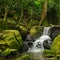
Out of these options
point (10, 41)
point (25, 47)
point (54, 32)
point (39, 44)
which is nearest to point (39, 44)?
point (39, 44)

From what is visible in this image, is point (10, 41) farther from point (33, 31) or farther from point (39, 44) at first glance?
point (33, 31)

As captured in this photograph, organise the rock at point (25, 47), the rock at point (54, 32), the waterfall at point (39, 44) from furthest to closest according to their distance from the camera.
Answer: the rock at point (54, 32) < the waterfall at point (39, 44) < the rock at point (25, 47)

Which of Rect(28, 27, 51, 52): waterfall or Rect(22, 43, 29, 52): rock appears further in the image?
Rect(28, 27, 51, 52): waterfall

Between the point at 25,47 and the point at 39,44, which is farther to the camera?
the point at 39,44

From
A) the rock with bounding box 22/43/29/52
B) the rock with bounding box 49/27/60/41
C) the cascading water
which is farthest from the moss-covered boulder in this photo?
the rock with bounding box 49/27/60/41

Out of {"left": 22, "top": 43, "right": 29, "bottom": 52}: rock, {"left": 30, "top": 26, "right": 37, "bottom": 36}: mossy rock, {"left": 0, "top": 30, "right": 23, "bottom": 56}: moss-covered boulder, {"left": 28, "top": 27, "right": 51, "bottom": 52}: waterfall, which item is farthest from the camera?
{"left": 30, "top": 26, "right": 37, "bottom": 36}: mossy rock

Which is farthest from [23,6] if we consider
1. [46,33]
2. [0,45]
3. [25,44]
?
[0,45]

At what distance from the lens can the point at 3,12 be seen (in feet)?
108

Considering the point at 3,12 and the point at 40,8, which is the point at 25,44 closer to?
the point at 3,12

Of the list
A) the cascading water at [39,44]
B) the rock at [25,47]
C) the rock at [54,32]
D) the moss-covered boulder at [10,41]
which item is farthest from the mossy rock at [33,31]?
the moss-covered boulder at [10,41]

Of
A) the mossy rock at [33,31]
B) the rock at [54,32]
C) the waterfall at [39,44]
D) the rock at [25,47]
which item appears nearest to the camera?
the rock at [25,47]

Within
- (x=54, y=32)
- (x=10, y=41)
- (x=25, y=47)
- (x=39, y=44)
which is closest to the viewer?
(x=10, y=41)

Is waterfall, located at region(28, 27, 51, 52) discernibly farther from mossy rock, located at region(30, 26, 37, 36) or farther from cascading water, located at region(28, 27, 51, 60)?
mossy rock, located at region(30, 26, 37, 36)

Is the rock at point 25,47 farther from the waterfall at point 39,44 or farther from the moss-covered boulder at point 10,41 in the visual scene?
the moss-covered boulder at point 10,41
